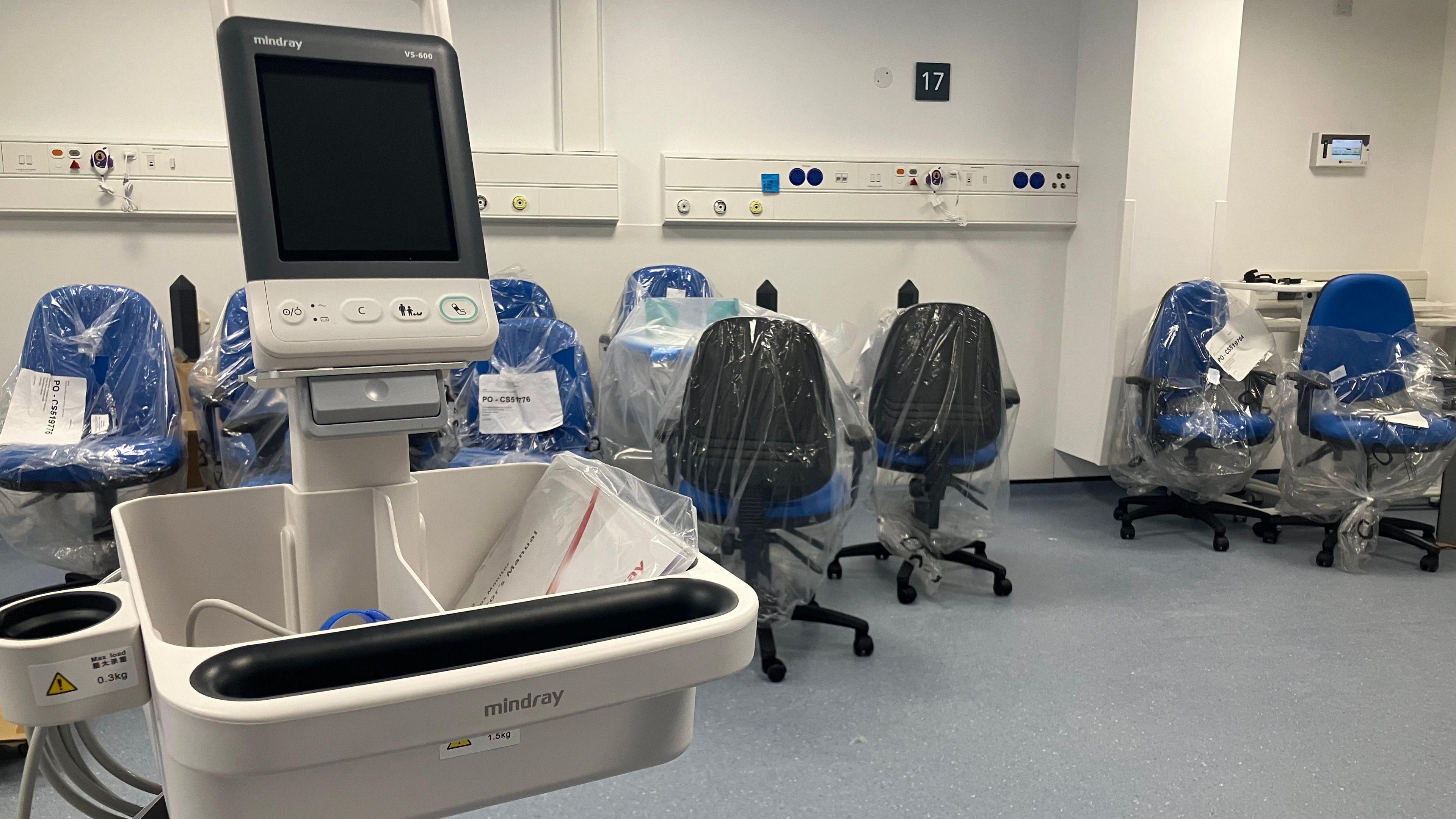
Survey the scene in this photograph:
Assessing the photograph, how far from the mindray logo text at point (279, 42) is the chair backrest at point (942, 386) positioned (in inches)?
87.6

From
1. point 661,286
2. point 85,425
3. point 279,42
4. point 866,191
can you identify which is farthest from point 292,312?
point 866,191

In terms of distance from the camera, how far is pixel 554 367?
2.90 meters

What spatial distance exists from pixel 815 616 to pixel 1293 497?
6.80ft

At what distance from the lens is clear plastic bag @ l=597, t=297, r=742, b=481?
267 cm

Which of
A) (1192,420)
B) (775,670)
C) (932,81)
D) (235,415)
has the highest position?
(932,81)

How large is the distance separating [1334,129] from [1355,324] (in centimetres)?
123

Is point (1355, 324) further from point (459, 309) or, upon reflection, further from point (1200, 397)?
point (459, 309)

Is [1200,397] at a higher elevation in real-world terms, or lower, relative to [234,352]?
lower

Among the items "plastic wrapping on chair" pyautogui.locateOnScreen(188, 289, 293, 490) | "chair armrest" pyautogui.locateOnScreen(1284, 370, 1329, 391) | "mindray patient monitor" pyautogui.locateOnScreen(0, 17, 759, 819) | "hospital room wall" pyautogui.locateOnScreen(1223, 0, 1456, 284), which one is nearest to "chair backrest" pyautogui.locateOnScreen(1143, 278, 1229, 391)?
"chair armrest" pyautogui.locateOnScreen(1284, 370, 1329, 391)

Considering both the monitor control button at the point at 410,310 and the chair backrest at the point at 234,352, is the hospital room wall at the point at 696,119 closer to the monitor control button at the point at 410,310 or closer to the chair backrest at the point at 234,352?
the chair backrest at the point at 234,352

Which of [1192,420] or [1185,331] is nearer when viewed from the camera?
[1192,420]

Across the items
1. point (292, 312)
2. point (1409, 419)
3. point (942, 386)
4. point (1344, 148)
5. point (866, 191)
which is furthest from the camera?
point (1344, 148)

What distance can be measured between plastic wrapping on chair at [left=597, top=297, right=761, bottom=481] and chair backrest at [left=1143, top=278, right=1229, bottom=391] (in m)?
1.80

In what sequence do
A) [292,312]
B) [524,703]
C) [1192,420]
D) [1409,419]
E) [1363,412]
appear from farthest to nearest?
[1192,420], [1363,412], [1409,419], [292,312], [524,703]
